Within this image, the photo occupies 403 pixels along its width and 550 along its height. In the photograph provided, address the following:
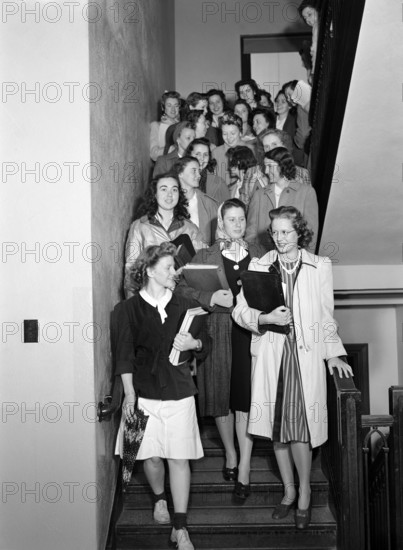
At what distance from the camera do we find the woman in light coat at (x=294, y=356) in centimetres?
398

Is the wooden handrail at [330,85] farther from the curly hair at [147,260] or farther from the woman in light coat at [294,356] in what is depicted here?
the curly hair at [147,260]

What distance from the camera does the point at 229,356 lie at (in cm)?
433

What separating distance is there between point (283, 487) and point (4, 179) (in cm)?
232

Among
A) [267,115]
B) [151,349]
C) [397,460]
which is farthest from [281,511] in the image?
[267,115]

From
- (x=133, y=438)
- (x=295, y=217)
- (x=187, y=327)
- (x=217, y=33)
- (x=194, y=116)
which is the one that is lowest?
(x=133, y=438)

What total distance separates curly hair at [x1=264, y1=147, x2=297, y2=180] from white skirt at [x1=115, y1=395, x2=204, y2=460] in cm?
163

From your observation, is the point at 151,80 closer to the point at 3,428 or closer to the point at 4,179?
the point at 4,179

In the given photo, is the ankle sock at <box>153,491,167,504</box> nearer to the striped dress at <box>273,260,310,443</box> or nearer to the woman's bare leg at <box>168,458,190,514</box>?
the woman's bare leg at <box>168,458,190,514</box>

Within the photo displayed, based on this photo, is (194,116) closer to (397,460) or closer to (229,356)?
(229,356)

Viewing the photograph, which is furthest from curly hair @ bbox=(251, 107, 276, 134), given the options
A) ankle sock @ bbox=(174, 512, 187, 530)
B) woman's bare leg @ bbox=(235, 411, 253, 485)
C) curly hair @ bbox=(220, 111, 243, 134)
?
ankle sock @ bbox=(174, 512, 187, 530)

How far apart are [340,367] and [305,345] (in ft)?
0.73

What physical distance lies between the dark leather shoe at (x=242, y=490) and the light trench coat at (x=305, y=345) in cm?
37

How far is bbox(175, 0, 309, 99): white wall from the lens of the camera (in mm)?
9531

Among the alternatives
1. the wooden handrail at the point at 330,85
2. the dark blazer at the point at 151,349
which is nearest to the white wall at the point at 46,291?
the dark blazer at the point at 151,349
